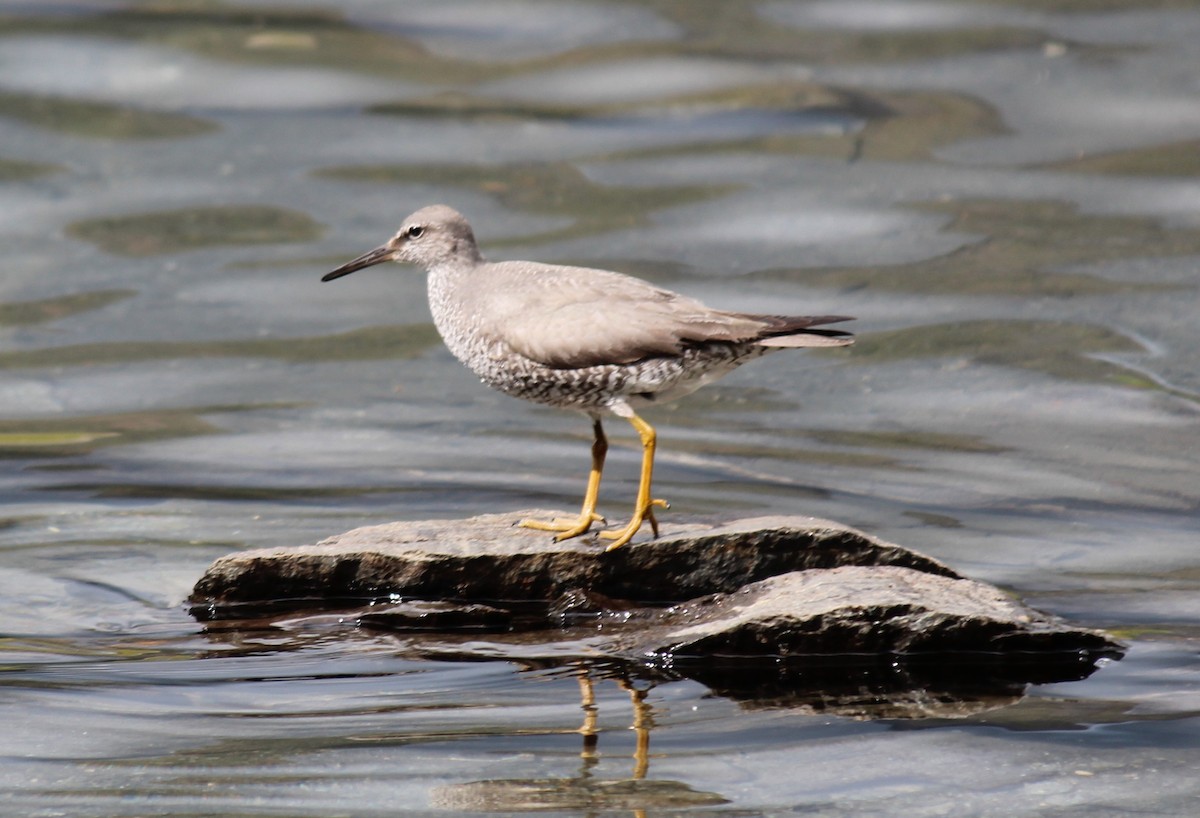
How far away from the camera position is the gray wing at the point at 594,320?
680 centimetres

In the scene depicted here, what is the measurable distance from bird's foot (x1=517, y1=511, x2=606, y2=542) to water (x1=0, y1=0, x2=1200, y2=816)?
435mm

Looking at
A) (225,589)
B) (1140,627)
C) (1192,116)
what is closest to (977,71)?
(1192,116)

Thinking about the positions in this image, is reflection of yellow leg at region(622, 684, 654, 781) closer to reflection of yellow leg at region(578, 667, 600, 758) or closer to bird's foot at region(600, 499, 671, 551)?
reflection of yellow leg at region(578, 667, 600, 758)

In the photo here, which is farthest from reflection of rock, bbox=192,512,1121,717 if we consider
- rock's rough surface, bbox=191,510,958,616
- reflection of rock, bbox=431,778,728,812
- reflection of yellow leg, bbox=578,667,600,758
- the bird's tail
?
reflection of rock, bbox=431,778,728,812

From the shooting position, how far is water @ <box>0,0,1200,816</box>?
549 centimetres

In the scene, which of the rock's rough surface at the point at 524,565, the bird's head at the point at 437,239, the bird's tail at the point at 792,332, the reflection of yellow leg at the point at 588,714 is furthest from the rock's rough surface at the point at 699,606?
the bird's head at the point at 437,239

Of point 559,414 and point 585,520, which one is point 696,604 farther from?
point 559,414

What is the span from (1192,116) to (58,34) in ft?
31.4

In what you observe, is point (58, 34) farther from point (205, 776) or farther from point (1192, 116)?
point (205, 776)

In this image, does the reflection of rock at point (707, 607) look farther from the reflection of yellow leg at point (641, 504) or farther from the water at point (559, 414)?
the water at point (559, 414)

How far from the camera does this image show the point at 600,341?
683 centimetres

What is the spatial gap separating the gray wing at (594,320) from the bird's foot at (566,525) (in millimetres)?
688

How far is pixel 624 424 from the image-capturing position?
978 cm

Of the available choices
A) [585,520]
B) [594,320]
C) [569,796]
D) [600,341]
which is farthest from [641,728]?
[594,320]
